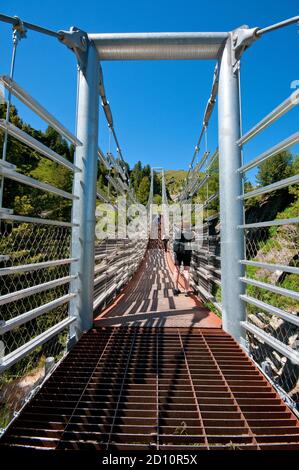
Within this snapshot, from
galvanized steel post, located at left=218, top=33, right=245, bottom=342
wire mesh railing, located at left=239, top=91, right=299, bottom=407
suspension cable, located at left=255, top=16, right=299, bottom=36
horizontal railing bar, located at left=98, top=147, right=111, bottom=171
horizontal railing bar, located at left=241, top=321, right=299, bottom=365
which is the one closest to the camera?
horizontal railing bar, located at left=241, top=321, right=299, bottom=365

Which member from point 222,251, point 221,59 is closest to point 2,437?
point 222,251

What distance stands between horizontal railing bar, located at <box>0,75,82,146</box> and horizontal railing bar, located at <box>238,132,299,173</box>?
138 cm

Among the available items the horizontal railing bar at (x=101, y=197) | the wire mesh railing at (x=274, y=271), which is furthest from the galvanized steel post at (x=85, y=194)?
the wire mesh railing at (x=274, y=271)

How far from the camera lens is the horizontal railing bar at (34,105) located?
47.9 inches

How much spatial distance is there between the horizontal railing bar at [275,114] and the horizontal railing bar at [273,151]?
0.19m

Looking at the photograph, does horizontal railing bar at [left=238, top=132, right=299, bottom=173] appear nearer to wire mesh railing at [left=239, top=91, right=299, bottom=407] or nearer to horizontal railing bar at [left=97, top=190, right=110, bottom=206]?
A: wire mesh railing at [left=239, top=91, right=299, bottom=407]

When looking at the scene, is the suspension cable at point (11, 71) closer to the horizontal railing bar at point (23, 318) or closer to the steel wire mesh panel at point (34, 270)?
the steel wire mesh panel at point (34, 270)

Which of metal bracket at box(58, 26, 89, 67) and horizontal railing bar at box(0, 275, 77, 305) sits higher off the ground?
metal bracket at box(58, 26, 89, 67)

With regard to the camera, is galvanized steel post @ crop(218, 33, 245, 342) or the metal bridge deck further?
galvanized steel post @ crop(218, 33, 245, 342)

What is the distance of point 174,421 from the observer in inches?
47.3

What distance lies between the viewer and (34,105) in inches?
57.6

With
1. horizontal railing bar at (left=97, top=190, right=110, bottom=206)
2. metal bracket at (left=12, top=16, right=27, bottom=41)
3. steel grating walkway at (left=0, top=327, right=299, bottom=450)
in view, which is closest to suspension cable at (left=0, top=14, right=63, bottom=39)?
metal bracket at (left=12, top=16, right=27, bottom=41)

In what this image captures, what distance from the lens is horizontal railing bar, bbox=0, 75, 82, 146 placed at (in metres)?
1.22
